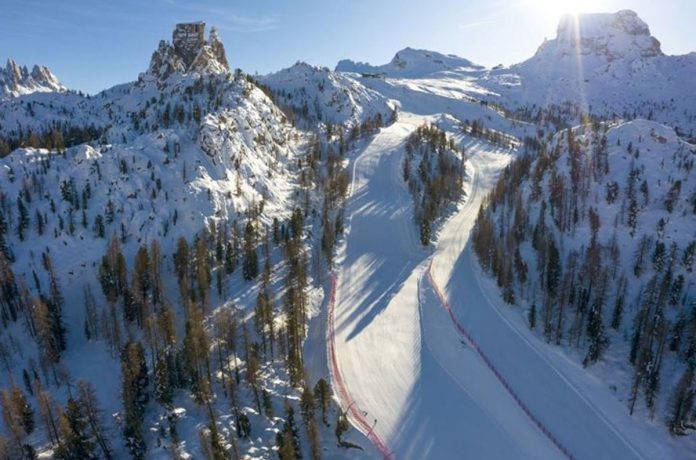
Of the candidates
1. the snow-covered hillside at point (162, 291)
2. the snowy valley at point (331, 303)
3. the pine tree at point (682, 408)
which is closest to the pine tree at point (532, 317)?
the snowy valley at point (331, 303)

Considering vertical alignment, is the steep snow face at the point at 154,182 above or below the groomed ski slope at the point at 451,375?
above

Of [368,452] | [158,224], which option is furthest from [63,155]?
[368,452]

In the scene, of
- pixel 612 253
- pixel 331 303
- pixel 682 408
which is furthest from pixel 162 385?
pixel 612 253

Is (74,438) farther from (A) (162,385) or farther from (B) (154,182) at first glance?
(B) (154,182)

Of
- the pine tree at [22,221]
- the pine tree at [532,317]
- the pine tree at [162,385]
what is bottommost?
the pine tree at [532,317]

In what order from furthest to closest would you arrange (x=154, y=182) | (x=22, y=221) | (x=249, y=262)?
(x=154, y=182)
(x=22, y=221)
(x=249, y=262)

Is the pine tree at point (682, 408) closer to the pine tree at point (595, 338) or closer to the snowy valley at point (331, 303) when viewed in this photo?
the snowy valley at point (331, 303)

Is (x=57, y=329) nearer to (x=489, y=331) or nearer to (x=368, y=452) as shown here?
(x=368, y=452)

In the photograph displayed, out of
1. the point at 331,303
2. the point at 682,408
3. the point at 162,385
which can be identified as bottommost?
the point at 682,408

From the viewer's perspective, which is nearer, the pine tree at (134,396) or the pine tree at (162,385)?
the pine tree at (134,396)

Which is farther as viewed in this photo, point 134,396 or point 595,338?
point 595,338
